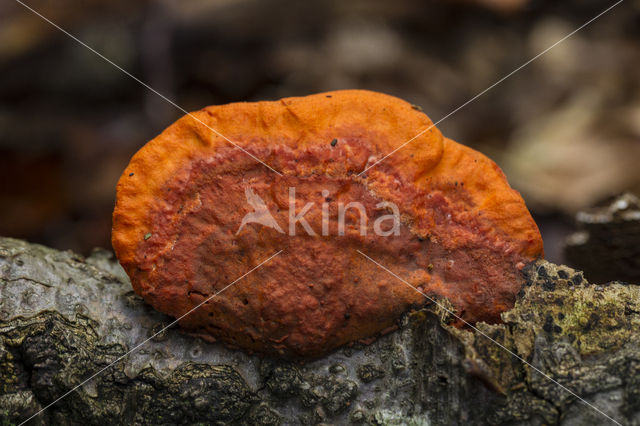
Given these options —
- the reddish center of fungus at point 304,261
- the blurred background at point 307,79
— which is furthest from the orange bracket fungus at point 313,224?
the blurred background at point 307,79

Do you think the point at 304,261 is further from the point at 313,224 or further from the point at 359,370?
the point at 359,370

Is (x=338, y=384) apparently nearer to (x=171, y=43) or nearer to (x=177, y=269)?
(x=177, y=269)

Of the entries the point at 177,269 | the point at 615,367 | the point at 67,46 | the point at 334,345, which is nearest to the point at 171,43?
the point at 67,46

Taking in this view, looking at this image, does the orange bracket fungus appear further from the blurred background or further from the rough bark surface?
the blurred background

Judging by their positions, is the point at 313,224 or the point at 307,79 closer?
the point at 313,224

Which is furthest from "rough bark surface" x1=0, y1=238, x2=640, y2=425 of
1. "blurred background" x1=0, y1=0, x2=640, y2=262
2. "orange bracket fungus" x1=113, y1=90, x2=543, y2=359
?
"blurred background" x1=0, y1=0, x2=640, y2=262

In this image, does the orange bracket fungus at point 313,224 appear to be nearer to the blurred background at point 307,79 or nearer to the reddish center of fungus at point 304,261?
the reddish center of fungus at point 304,261

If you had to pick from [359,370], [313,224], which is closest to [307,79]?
[313,224]
